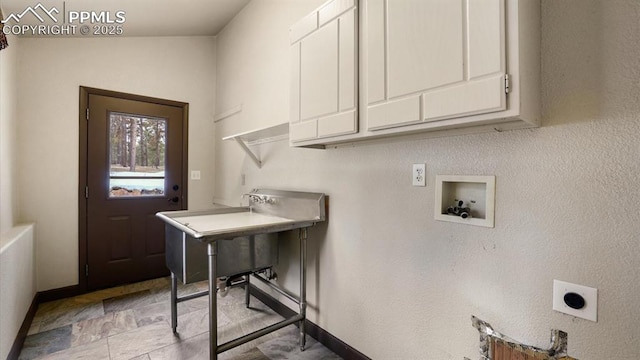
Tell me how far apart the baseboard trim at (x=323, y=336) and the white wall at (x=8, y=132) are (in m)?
2.01

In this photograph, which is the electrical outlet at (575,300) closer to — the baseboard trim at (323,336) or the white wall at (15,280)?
the baseboard trim at (323,336)

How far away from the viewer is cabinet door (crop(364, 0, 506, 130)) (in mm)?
941

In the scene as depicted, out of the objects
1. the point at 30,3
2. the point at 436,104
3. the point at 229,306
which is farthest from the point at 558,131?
the point at 30,3

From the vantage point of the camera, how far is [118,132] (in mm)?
3012

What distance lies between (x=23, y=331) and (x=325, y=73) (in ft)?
9.04

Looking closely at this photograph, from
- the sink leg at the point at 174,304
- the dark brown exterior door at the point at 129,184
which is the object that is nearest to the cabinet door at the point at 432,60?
the sink leg at the point at 174,304

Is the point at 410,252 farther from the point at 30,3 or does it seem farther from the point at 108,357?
the point at 30,3

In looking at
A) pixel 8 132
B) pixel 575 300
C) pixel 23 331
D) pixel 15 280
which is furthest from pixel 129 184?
pixel 575 300

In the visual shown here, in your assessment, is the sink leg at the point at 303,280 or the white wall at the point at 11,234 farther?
the sink leg at the point at 303,280

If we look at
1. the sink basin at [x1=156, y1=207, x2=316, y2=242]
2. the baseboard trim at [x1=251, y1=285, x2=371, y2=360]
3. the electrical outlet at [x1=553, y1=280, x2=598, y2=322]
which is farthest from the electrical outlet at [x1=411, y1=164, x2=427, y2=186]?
the baseboard trim at [x1=251, y1=285, x2=371, y2=360]

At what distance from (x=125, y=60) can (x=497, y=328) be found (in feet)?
12.7

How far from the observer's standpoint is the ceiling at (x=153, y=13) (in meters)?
2.20

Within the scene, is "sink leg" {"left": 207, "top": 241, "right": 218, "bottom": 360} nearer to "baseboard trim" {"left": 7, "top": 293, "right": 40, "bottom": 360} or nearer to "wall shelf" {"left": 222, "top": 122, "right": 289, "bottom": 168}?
"wall shelf" {"left": 222, "top": 122, "right": 289, "bottom": 168}

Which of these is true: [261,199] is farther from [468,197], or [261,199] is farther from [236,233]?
[468,197]
